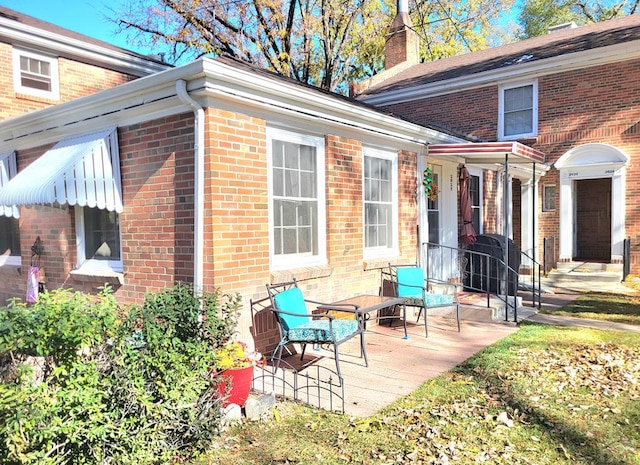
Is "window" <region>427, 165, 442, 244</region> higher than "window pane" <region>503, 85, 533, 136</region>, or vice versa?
"window pane" <region>503, 85, 533, 136</region>

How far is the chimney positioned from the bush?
18.5 meters

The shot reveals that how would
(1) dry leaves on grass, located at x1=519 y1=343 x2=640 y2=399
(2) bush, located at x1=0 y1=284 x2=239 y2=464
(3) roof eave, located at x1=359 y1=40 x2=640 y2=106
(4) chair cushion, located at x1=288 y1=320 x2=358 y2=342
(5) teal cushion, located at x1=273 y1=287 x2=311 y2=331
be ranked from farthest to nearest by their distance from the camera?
(3) roof eave, located at x1=359 y1=40 x2=640 y2=106
(5) teal cushion, located at x1=273 y1=287 x2=311 y2=331
(4) chair cushion, located at x1=288 y1=320 x2=358 y2=342
(1) dry leaves on grass, located at x1=519 y1=343 x2=640 y2=399
(2) bush, located at x1=0 y1=284 x2=239 y2=464

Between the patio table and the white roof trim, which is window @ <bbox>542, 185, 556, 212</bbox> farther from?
the patio table

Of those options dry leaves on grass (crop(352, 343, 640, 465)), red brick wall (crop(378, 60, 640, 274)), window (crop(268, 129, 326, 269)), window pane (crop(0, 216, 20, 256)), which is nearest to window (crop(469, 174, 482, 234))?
red brick wall (crop(378, 60, 640, 274))

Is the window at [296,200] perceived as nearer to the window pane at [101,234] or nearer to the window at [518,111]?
the window pane at [101,234]

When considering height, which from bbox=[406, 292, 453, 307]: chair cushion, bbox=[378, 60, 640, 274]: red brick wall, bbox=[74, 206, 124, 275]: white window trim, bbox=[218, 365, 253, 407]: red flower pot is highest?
bbox=[378, 60, 640, 274]: red brick wall

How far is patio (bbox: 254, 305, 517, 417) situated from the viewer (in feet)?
14.9

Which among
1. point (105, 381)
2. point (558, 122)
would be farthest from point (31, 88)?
point (558, 122)

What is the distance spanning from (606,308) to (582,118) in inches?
255

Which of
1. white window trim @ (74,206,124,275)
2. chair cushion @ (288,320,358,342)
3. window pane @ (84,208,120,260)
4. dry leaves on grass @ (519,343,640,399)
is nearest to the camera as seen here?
dry leaves on grass @ (519,343,640,399)

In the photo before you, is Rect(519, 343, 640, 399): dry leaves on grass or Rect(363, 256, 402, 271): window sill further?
Rect(363, 256, 402, 271): window sill

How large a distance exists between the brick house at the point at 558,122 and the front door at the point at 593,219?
0.10ft

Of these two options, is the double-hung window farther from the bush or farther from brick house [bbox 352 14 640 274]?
the bush

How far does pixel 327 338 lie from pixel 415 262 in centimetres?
402
